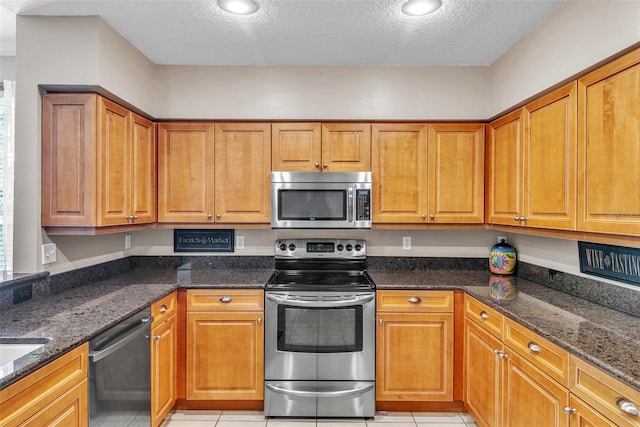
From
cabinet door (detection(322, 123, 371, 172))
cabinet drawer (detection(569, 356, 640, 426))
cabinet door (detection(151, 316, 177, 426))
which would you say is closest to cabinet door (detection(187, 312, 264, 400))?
cabinet door (detection(151, 316, 177, 426))

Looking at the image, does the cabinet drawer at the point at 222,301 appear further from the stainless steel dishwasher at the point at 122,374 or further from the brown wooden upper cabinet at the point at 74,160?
the brown wooden upper cabinet at the point at 74,160

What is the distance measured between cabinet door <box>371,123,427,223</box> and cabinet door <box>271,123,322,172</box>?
1.43 ft

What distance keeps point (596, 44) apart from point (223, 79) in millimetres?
2267

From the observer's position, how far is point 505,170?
2.44 metres

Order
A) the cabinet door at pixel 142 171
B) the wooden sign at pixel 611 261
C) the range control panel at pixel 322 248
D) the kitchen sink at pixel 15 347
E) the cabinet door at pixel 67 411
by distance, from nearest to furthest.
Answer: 1. the cabinet door at pixel 67 411
2. the kitchen sink at pixel 15 347
3. the wooden sign at pixel 611 261
4. the cabinet door at pixel 142 171
5. the range control panel at pixel 322 248

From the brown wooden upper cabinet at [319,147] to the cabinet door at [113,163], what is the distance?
99cm

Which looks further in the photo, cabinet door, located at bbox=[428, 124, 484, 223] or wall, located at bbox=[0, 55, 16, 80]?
cabinet door, located at bbox=[428, 124, 484, 223]

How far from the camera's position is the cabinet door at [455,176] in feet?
8.84

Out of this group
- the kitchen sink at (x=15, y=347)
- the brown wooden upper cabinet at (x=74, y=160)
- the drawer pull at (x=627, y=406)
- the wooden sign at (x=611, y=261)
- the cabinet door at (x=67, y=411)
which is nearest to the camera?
the drawer pull at (x=627, y=406)

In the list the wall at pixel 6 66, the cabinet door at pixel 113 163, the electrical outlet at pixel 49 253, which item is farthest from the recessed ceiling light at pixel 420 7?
the wall at pixel 6 66

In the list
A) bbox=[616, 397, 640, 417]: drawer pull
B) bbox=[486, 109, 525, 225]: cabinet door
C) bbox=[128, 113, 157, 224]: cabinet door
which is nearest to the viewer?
bbox=[616, 397, 640, 417]: drawer pull

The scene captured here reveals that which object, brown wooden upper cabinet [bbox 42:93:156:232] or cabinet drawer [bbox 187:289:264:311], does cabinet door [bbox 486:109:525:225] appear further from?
brown wooden upper cabinet [bbox 42:93:156:232]

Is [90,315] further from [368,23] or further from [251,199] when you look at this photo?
[368,23]

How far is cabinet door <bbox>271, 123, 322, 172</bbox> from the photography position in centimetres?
270
